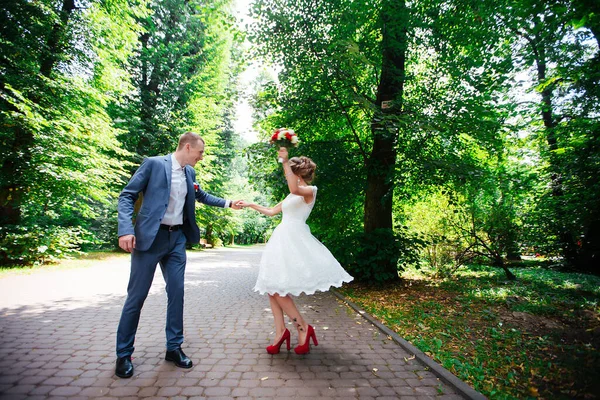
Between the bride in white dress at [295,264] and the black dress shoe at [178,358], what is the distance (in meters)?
0.94

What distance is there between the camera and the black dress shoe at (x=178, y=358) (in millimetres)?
3146

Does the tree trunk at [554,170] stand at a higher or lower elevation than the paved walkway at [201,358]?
higher

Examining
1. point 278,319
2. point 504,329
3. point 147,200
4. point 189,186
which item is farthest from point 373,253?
point 147,200

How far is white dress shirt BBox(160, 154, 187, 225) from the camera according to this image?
3.33 m

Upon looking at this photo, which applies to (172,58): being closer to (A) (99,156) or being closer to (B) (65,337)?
(A) (99,156)

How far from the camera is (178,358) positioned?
125 inches

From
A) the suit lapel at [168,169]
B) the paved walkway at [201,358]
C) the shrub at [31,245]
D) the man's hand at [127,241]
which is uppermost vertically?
the suit lapel at [168,169]

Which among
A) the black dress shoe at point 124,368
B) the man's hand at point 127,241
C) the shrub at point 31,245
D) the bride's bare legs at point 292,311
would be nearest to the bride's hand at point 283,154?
the bride's bare legs at point 292,311

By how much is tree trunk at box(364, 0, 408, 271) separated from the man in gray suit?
4853 millimetres

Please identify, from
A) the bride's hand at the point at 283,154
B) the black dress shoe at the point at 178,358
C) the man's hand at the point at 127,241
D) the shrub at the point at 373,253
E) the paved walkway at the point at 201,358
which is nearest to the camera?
the paved walkway at the point at 201,358

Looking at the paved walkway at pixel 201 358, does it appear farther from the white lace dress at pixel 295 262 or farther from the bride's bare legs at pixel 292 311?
the white lace dress at pixel 295 262

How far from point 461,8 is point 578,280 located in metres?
9.36

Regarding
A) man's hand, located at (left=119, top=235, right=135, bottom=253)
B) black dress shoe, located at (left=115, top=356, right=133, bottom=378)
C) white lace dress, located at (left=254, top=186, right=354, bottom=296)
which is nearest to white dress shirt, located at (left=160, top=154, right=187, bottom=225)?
man's hand, located at (left=119, top=235, right=135, bottom=253)

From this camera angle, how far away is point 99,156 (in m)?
11.1
